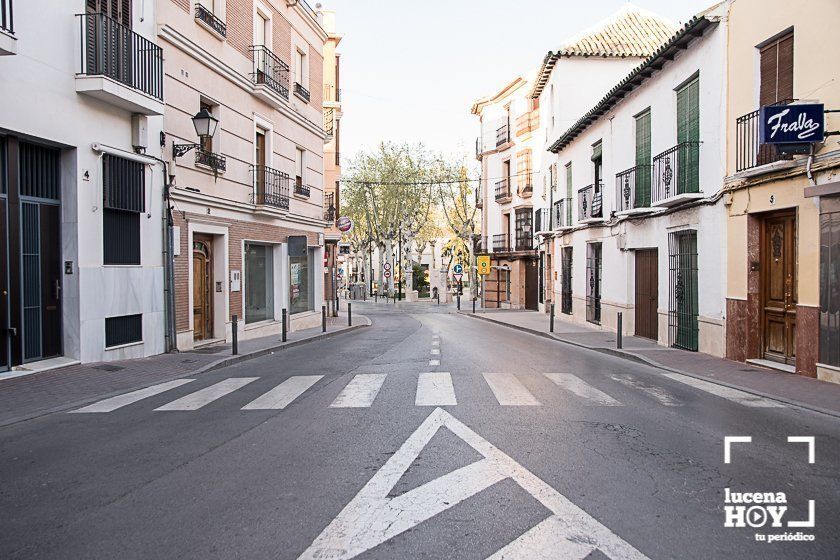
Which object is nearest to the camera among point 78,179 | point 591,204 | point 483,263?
point 78,179

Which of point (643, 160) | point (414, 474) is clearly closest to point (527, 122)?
point (643, 160)

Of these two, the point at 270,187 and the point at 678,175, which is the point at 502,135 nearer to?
the point at 270,187

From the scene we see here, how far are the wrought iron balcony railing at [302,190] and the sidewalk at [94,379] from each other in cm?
753

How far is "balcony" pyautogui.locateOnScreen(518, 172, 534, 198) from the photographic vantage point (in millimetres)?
36531

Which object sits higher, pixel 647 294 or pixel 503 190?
pixel 503 190

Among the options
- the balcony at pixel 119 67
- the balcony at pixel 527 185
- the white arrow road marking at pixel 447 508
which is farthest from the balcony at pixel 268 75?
the balcony at pixel 527 185

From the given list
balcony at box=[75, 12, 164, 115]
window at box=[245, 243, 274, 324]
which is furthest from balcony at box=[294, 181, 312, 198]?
balcony at box=[75, 12, 164, 115]

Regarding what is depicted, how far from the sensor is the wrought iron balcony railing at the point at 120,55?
35.2 ft

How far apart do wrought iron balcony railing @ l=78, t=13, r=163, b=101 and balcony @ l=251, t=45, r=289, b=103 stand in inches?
187

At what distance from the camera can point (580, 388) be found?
9.08 metres

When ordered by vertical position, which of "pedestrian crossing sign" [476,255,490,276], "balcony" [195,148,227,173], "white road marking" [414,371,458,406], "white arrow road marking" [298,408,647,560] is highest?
"balcony" [195,148,227,173]

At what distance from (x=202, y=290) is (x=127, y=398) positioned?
7065 mm

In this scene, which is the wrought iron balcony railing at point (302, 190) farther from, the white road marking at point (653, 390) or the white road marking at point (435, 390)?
the white road marking at point (653, 390)

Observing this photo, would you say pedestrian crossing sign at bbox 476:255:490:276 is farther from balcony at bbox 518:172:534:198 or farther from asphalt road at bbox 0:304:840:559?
asphalt road at bbox 0:304:840:559
